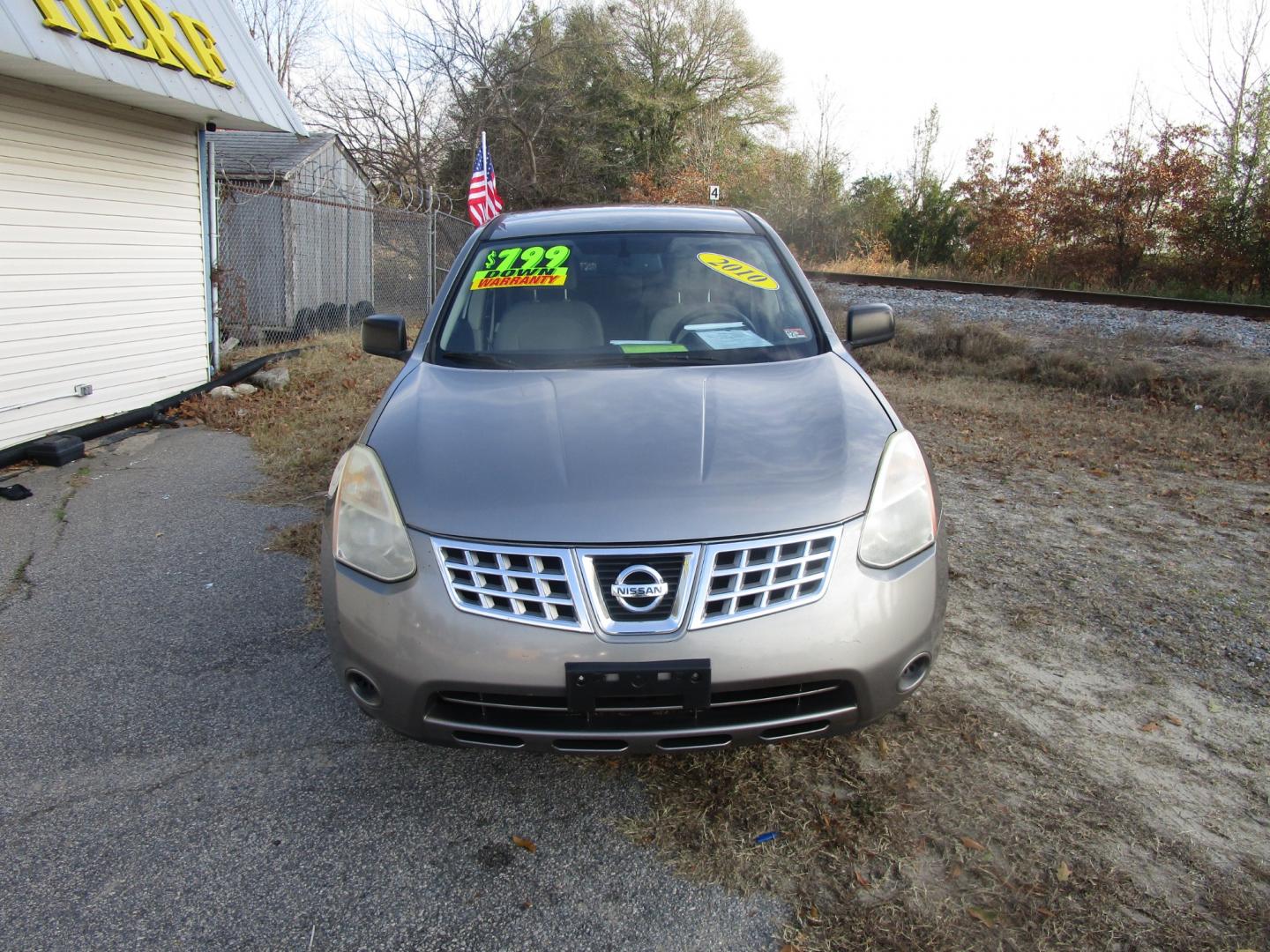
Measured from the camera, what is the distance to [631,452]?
7.70 feet

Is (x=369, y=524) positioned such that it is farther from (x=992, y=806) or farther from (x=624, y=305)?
(x=992, y=806)

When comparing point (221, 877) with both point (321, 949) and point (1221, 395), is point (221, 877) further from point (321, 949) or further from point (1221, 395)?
point (1221, 395)

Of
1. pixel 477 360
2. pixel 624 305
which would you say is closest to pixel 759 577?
pixel 477 360

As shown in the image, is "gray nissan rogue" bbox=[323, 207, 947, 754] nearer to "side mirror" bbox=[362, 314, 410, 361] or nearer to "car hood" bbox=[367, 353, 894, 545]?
"car hood" bbox=[367, 353, 894, 545]

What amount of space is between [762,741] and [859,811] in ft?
1.56

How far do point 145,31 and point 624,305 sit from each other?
5552 mm

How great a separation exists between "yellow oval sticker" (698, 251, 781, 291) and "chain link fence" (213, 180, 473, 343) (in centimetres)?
903

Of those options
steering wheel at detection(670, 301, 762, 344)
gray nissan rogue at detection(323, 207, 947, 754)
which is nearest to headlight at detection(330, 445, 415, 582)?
gray nissan rogue at detection(323, 207, 947, 754)

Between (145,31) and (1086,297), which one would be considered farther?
(1086,297)

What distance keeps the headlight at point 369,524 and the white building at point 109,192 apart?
4.80m

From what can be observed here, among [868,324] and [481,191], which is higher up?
[481,191]

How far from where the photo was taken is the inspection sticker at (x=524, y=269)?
3.56 meters

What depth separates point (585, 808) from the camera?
2.47m

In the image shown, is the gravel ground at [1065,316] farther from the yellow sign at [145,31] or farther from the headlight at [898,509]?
the headlight at [898,509]
